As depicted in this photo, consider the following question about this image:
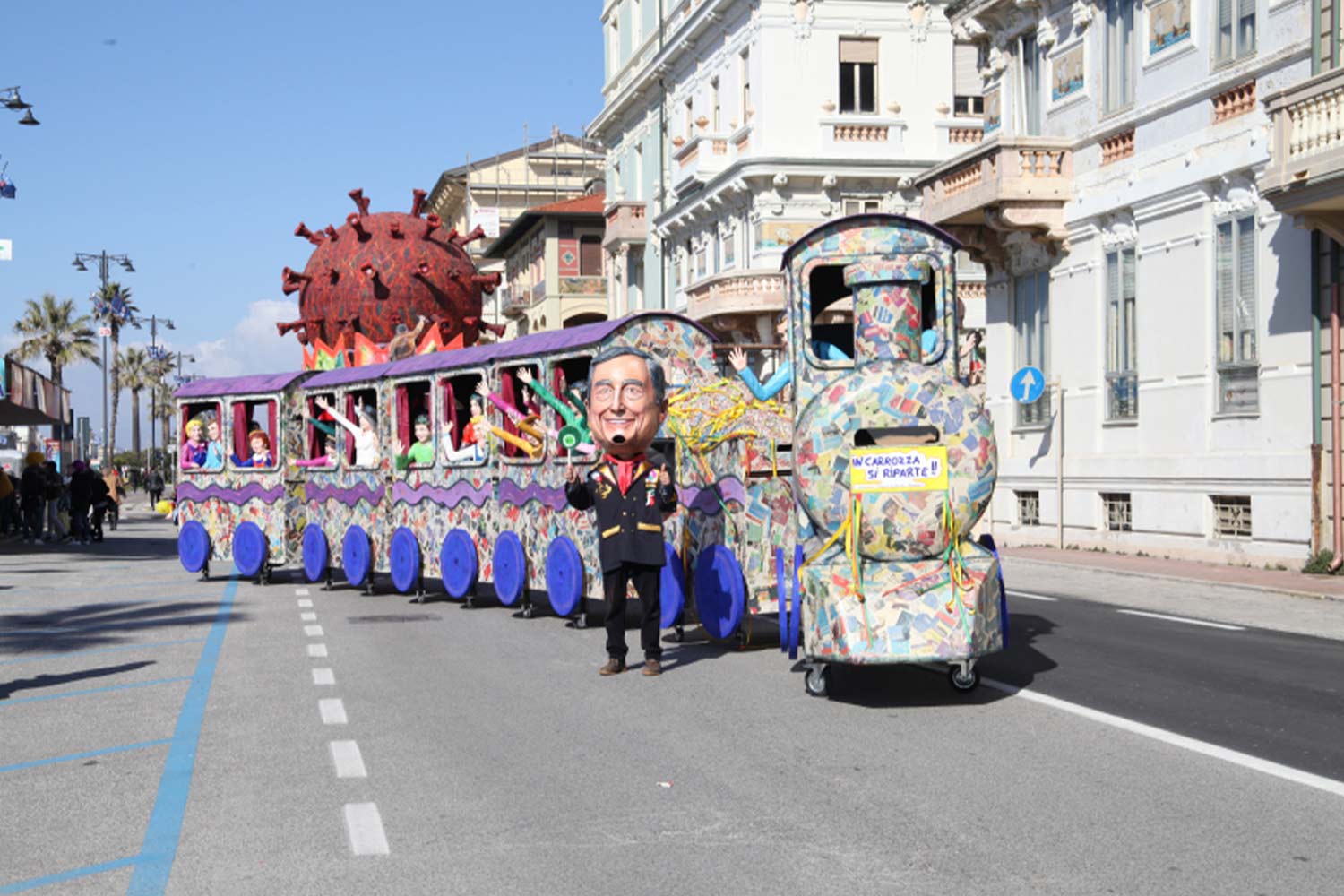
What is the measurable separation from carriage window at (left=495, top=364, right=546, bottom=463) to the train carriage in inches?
207

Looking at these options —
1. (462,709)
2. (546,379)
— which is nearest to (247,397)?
(546,379)

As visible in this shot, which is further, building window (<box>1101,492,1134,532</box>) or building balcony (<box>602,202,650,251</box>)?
building balcony (<box>602,202,650,251</box>)

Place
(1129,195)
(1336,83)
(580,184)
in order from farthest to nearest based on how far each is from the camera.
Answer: (580,184) < (1129,195) < (1336,83)

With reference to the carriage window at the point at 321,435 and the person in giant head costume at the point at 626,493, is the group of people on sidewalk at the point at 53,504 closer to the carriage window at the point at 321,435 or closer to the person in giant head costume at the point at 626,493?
the carriage window at the point at 321,435

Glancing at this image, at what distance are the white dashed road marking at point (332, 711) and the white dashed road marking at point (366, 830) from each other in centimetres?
236

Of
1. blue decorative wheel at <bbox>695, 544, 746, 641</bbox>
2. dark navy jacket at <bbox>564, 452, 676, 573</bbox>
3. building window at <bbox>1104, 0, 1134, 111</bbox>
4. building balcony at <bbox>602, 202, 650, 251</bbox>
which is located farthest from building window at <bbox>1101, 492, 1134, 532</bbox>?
building balcony at <bbox>602, 202, 650, 251</bbox>

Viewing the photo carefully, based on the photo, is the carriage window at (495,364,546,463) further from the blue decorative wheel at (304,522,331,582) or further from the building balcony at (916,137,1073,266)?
the building balcony at (916,137,1073,266)

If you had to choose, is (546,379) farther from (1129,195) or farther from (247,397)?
(1129,195)

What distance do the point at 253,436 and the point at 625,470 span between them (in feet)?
34.0

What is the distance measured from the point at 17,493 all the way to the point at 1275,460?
32.8m

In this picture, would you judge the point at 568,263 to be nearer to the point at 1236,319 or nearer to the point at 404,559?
the point at 1236,319

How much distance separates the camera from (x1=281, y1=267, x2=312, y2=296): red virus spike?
2409 cm

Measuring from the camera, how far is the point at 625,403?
11508 millimetres

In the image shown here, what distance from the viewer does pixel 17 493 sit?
41688 millimetres
